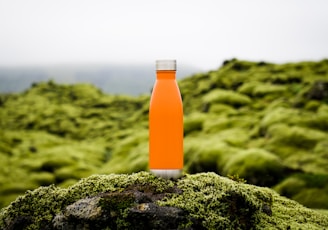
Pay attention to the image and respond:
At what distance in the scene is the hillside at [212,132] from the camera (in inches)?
1162

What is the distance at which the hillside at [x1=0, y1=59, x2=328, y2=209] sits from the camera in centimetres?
2952

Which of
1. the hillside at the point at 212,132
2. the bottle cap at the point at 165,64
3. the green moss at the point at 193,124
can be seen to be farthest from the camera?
the green moss at the point at 193,124

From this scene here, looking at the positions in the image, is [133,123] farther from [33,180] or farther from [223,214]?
[223,214]

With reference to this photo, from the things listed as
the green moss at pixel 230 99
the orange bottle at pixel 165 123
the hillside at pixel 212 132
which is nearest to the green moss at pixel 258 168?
the hillside at pixel 212 132

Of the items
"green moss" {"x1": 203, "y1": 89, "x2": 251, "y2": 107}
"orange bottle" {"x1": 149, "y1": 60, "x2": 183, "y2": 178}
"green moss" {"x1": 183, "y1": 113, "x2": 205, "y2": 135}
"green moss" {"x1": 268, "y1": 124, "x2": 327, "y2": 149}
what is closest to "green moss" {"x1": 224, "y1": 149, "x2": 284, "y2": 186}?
"green moss" {"x1": 268, "y1": 124, "x2": 327, "y2": 149}

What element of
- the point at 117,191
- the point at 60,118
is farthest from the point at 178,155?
the point at 60,118

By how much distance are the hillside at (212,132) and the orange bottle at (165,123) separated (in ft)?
5.34

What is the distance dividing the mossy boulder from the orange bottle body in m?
0.37

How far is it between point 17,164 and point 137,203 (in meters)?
55.4

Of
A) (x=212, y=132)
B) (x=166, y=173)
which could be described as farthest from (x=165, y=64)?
(x=212, y=132)

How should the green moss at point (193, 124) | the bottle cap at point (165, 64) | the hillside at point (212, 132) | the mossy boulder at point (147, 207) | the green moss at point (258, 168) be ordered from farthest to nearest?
the green moss at point (193, 124)
the hillside at point (212, 132)
the green moss at point (258, 168)
the bottle cap at point (165, 64)
the mossy boulder at point (147, 207)

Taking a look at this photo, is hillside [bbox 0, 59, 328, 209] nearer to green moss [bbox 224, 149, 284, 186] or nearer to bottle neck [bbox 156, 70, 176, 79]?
green moss [bbox 224, 149, 284, 186]

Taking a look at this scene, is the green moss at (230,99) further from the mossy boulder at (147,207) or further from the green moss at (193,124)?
the mossy boulder at (147,207)

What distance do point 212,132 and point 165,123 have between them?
146 feet
